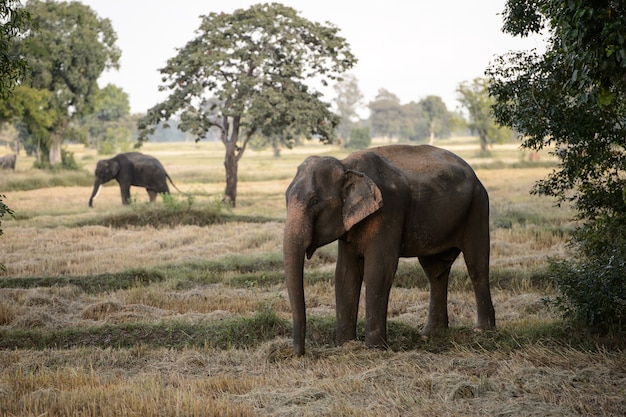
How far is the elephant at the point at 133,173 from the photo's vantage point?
36188 millimetres

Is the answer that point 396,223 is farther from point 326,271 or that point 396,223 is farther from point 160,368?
point 326,271

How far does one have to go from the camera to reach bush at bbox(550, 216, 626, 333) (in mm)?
11102

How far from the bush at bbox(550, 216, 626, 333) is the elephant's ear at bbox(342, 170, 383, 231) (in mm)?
3247

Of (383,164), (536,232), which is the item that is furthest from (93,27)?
(383,164)

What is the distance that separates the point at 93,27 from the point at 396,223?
A: 174 ft

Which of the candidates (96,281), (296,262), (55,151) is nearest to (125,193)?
(96,281)

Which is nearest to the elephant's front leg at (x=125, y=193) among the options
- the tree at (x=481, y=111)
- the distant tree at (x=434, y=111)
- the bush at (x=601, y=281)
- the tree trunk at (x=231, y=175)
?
the tree trunk at (x=231, y=175)

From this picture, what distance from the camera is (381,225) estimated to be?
10.9 meters

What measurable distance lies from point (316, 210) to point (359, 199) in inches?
23.9

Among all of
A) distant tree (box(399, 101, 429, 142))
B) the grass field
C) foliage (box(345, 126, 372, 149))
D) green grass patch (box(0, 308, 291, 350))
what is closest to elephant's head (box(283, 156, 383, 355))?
the grass field

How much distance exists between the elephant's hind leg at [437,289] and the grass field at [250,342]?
0.36m

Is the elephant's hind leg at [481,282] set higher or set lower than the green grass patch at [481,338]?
higher

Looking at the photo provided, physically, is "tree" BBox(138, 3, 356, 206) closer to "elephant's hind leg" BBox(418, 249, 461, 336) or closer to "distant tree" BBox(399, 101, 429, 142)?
"elephant's hind leg" BBox(418, 249, 461, 336)

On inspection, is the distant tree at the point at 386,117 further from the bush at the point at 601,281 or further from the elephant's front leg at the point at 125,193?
the bush at the point at 601,281
